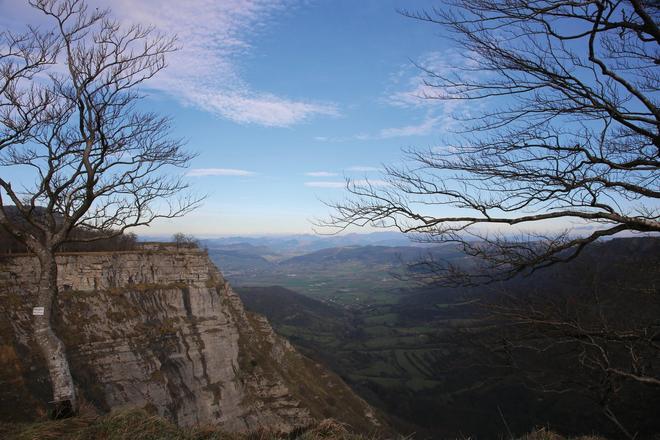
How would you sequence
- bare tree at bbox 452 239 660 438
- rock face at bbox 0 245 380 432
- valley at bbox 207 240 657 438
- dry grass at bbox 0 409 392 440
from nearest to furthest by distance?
dry grass at bbox 0 409 392 440
bare tree at bbox 452 239 660 438
valley at bbox 207 240 657 438
rock face at bbox 0 245 380 432

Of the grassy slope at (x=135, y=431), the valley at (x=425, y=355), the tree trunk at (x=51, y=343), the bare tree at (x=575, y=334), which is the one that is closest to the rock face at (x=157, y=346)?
the tree trunk at (x=51, y=343)

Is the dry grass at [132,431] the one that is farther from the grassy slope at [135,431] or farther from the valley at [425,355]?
the valley at [425,355]

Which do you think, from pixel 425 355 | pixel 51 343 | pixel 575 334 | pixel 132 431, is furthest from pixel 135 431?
pixel 425 355

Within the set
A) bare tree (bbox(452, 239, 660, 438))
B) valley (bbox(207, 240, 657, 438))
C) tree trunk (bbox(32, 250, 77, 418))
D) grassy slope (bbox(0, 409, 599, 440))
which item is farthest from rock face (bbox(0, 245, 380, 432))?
bare tree (bbox(452, 239, 660, 438))

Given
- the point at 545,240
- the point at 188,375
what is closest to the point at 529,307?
the point at 545,240

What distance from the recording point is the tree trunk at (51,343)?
22.4ft

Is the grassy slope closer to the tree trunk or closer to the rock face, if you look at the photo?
the tree trunk

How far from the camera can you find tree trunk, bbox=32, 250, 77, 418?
6816 millimetres

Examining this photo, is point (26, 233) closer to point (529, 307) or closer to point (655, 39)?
point (529, 307)

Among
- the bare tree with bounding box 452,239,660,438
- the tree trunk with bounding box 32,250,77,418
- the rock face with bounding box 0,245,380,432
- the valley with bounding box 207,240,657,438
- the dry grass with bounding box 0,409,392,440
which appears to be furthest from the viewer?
the rock face with bounding box 0,245,380,432

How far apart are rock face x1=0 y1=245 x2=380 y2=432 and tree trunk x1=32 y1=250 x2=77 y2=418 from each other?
9.25m

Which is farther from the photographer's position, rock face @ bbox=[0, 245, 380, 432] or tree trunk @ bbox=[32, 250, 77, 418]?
rock face @ bbox=[0, 245, 380, 432]

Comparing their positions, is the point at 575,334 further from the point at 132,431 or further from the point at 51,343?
the point at 51,343

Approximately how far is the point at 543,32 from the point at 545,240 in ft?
8.92
